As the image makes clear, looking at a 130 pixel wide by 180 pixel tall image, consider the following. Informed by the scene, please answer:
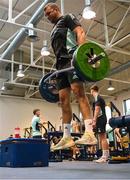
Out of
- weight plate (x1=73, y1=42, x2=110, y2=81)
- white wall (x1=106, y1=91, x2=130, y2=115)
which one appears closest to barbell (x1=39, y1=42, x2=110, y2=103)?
weight plate (x1=73, y1=42, x2=110, y2=81)

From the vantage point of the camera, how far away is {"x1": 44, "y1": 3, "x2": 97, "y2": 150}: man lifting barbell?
2.20 m

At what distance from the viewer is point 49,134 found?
561cm

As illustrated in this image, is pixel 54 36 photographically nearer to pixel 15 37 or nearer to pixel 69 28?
pixel 69 28

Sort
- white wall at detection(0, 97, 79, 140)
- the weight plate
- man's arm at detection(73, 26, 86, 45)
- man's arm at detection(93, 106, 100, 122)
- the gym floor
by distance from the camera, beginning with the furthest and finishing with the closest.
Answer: white wall at detection(0, 97, 79, 140), man's arm at detection(93, 106, 100, 122), man's arm at detection(73, 26, 86, 45), the weight plate, the gym floor

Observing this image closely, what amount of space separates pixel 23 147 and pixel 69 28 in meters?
1.25

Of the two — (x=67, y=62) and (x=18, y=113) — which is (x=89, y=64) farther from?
(x=18, y=113)

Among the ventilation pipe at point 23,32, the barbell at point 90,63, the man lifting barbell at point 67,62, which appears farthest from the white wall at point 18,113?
the barbell at point 90,63

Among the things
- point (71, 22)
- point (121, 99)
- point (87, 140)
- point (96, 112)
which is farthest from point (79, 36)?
point (121, 99)

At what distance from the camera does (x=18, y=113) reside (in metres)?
12.3

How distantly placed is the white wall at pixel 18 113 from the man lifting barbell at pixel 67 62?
9.91 metres

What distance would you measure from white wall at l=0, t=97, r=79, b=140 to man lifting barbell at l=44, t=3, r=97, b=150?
991 cm

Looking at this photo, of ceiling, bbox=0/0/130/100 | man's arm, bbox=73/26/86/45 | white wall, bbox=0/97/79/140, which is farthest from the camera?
white wall, bbox=0/97/79/140

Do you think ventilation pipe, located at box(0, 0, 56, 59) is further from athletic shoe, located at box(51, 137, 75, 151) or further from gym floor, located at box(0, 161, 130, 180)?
gym floor, located at box(0, 161, 130, 180)

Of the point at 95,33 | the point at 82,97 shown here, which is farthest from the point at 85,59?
the point at 95,33
